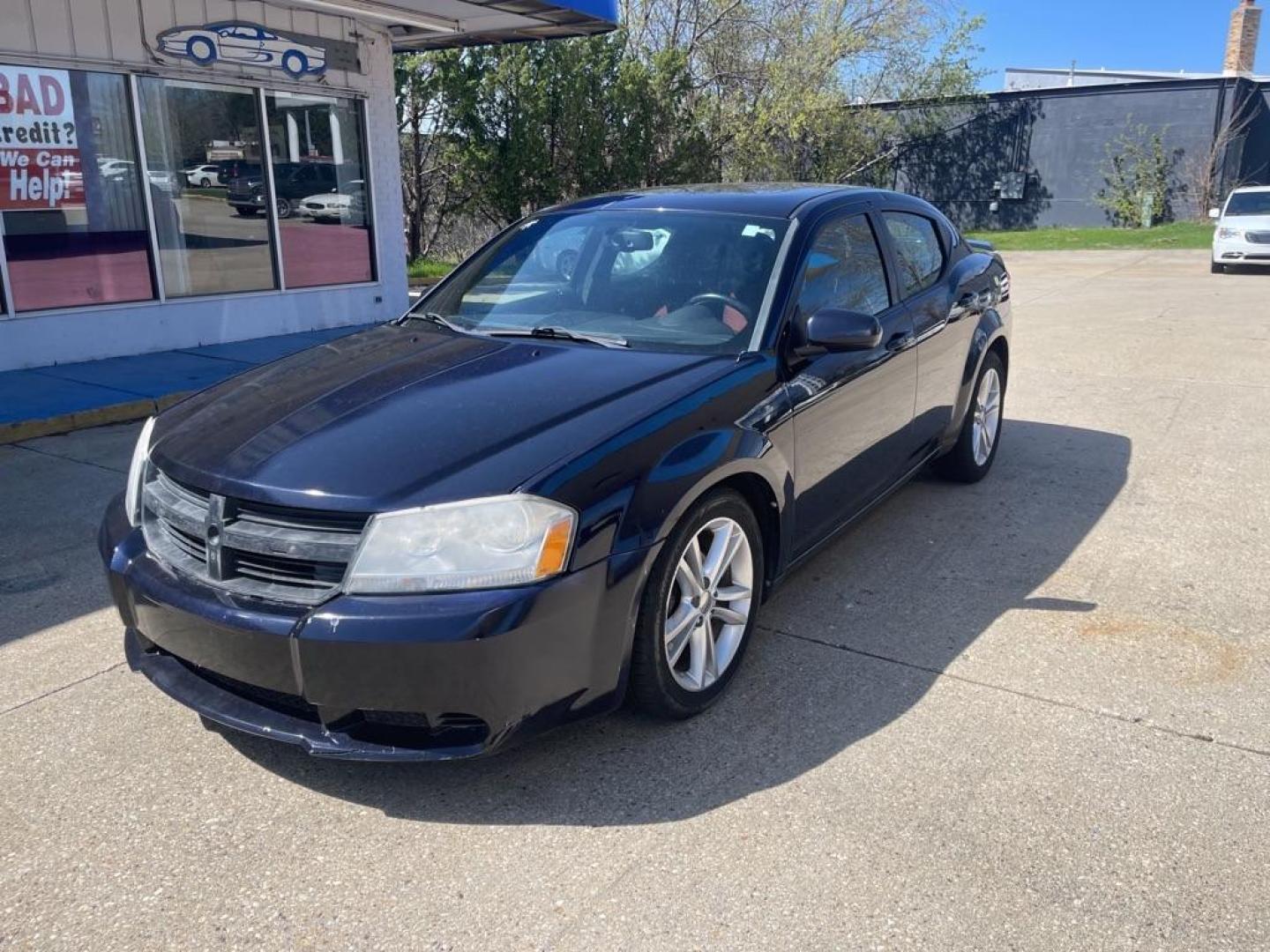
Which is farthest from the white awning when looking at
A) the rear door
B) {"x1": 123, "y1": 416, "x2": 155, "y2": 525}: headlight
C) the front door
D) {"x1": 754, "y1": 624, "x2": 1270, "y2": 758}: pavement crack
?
{"x1": 754, "y1": 624, "x2": 1270, "y2": 758}: pavement crack

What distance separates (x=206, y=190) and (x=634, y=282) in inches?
299

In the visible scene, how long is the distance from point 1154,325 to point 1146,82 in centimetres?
2306

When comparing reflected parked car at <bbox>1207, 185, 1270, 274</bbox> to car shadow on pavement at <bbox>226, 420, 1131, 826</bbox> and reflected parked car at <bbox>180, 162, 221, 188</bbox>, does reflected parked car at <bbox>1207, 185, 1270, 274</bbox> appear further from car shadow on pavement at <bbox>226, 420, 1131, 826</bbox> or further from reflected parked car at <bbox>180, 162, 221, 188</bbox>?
reflected parked car at <bbox>180, 162, 221, 188</bbox>

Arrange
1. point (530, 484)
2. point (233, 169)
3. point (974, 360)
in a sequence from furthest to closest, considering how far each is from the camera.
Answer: point (233, 169) < point (974, 360) < point (530, 484)

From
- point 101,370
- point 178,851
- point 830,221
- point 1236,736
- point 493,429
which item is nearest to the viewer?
point 178,851

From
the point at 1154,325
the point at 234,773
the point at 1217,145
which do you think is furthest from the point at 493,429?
the point at 1217,145

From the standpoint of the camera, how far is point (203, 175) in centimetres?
1008

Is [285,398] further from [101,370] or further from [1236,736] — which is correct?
[101,370]

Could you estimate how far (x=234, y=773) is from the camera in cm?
313

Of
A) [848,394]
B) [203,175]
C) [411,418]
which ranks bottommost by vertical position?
[848,394]

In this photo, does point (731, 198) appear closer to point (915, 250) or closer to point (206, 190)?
point (915, 250)

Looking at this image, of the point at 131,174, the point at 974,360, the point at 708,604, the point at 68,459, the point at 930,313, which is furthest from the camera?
the point at 131,174

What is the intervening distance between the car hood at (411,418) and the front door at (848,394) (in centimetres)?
52

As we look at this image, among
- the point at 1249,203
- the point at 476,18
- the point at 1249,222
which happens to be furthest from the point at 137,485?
the point at 1249,203
